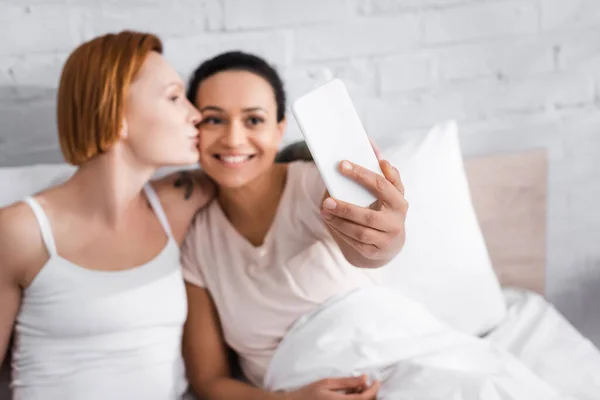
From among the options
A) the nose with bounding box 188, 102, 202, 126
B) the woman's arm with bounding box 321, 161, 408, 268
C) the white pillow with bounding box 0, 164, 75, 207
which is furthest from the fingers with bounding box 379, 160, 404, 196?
the white pillow with bounding box 0, 164, 75, 207

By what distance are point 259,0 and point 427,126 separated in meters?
0.47

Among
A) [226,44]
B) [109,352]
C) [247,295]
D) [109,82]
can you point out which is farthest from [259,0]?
[109,352]

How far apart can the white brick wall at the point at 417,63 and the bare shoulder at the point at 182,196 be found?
11.1 inches

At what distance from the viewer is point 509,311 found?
129cm

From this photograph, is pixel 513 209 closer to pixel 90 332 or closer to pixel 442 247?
pixel 442 247

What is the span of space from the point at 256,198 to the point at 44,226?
0.33m

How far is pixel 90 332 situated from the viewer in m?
0.95

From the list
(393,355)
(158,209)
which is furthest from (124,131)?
(393,355)

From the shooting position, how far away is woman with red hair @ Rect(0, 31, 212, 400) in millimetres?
913

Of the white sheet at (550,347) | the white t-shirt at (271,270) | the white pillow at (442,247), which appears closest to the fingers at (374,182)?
the white t-shirt at (271,270)

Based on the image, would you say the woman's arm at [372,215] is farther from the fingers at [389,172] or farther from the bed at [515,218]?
the bed at [515,218]

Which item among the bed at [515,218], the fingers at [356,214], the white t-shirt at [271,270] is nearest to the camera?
the fingers at [356,214]

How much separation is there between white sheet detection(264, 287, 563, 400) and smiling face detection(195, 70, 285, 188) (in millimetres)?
254

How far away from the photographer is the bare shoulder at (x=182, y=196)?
3.57 feet
